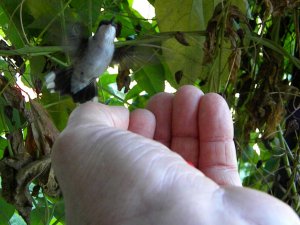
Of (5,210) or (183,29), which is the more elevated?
(183,29)

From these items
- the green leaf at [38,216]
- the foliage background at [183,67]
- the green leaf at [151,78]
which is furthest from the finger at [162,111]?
the green leaf at [38,216]

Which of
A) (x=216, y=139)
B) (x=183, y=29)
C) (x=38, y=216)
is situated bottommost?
(x=38, y=216)

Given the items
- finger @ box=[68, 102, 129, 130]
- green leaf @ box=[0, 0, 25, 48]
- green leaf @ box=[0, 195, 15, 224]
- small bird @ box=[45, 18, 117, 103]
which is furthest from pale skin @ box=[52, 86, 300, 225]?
green leaf @ box=[0, 195, 15, 224]

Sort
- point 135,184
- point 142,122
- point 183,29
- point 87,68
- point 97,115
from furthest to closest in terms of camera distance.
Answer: point 183,29 → point 87,68 → point 142,122 → point 97,115 → point 135,184

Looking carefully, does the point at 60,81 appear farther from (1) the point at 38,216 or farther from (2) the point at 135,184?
(2) the point at 135,184

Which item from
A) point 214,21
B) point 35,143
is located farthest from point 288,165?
point 35,143

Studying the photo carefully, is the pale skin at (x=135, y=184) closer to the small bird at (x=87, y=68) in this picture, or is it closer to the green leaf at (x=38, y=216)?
the small bird at (x=87, y=68)

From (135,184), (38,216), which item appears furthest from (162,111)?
(38,216)
